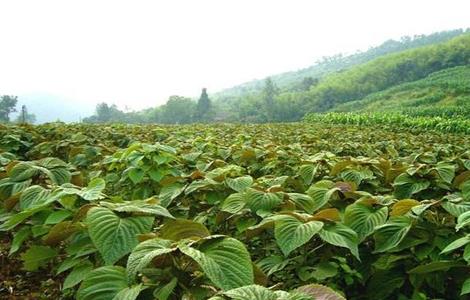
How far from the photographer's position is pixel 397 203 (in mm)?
1907

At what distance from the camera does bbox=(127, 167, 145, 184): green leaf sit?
284cm

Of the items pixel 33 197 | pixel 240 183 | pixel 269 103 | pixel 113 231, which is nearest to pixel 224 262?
pixel 113 231

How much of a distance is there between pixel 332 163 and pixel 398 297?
1477 millimetres

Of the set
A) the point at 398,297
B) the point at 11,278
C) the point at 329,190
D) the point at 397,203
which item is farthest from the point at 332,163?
the point at 11,278

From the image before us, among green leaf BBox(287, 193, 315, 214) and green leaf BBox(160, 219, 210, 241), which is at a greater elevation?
green leaf BBox(160, 219, 210, 241)

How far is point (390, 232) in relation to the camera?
1765 millimetres

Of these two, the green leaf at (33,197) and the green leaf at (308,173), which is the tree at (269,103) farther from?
the green leaf at (33,197)

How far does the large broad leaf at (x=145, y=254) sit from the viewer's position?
1172 millimetres

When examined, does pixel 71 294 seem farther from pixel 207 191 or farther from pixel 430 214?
pixel 430 214

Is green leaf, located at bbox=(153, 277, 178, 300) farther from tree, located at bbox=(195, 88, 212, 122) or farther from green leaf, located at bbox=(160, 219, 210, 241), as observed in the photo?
tree, located at bbox=(195, 88, 212, 122)

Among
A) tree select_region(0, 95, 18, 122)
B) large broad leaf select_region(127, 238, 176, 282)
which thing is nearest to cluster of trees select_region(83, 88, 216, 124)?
tree select_region(0, 95, 18, 122)

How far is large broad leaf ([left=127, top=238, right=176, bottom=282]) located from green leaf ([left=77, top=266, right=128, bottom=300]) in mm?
63

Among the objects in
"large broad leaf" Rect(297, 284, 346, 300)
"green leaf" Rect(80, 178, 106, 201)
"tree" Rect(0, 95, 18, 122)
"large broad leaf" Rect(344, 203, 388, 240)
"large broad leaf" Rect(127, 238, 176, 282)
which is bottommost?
"large broad leaf" Rect(344, 203, 388, 240)

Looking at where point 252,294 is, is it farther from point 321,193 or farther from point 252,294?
point 321,193
